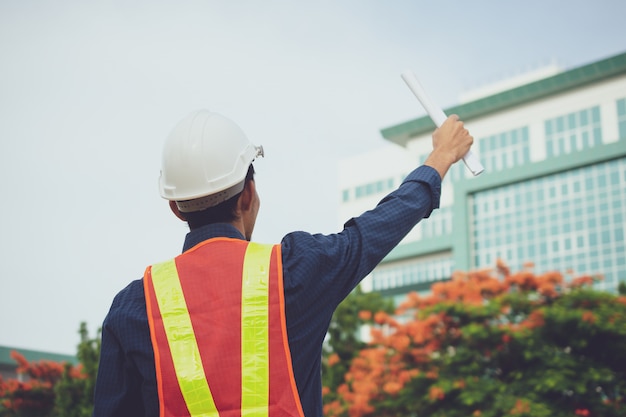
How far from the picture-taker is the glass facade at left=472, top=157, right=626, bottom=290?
42.6 meters

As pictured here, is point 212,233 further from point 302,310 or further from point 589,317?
point 589,317

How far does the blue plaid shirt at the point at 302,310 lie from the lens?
7.39ft

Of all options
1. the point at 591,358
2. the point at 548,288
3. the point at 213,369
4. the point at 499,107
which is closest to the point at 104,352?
the point at 213,369

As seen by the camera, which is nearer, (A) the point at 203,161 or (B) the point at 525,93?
(A) the point at 203,161

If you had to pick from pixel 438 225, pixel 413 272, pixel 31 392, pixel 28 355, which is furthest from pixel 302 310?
pixel 413 272

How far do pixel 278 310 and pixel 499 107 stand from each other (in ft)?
154

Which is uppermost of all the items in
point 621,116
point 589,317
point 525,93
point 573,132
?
point 525,93

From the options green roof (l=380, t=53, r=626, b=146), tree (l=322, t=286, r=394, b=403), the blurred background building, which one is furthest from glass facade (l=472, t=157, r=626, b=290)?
tree (l=322, t=286, r=394, b=403)

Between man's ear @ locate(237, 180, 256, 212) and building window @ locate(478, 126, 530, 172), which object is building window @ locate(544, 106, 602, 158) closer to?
building window @ locate(478, 126, 530, 172)

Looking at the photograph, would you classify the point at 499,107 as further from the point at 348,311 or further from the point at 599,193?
the point at 348,311

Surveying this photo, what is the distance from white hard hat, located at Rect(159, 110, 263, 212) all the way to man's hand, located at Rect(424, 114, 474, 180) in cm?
50

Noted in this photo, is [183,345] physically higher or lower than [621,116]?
lower

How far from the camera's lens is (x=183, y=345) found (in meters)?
2.21

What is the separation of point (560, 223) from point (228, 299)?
4375 centimetres
